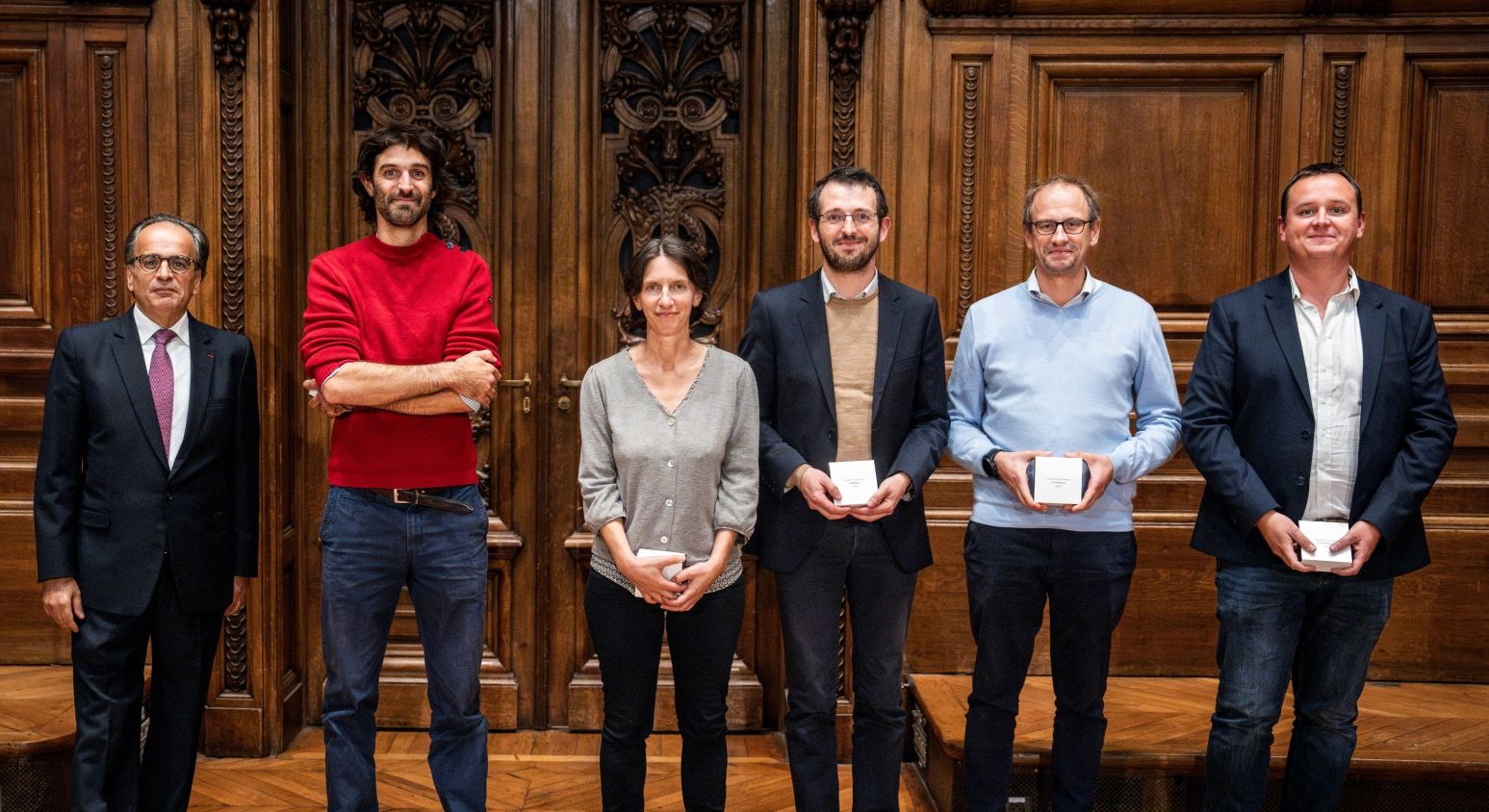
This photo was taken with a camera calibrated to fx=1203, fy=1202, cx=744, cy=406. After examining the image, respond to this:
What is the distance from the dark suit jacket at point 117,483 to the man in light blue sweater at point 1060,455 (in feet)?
5.82

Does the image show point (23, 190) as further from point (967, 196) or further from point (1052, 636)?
point (1052, 636)

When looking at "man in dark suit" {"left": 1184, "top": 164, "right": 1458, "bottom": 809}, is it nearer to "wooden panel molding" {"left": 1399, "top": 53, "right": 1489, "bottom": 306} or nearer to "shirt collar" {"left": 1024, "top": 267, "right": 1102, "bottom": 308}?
"shirt collar" {"left": 1024, "top": 267, "right": 1102, "bottom": 308}

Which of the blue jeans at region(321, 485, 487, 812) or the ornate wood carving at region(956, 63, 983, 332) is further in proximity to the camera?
the ornate wood carving at region(956, 63, 983, 332)

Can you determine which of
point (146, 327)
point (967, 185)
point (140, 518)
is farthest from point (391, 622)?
point (967, 185)

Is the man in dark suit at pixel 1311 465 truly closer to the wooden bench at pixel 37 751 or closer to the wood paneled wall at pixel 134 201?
the wood paneled wall at pixel 134 201

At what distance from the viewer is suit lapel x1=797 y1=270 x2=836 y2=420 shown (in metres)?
2.74

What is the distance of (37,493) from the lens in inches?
108

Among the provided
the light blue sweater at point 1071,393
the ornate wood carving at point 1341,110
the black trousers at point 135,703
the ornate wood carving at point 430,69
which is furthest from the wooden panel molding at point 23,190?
the ornate wood carving at point 1341,110

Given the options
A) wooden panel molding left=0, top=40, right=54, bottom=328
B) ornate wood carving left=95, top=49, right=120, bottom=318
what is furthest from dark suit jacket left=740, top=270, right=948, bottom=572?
wooden panel molding left=0, top=40, right=54, bottom=328

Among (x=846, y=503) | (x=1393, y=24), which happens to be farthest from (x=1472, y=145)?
(x=846, y=503)

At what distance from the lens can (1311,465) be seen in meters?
2.66

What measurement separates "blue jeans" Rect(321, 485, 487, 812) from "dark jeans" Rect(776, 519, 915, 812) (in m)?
0.73

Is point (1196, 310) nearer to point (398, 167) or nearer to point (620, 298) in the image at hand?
point (620, 298)

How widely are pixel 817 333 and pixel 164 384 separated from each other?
5.02 ft
